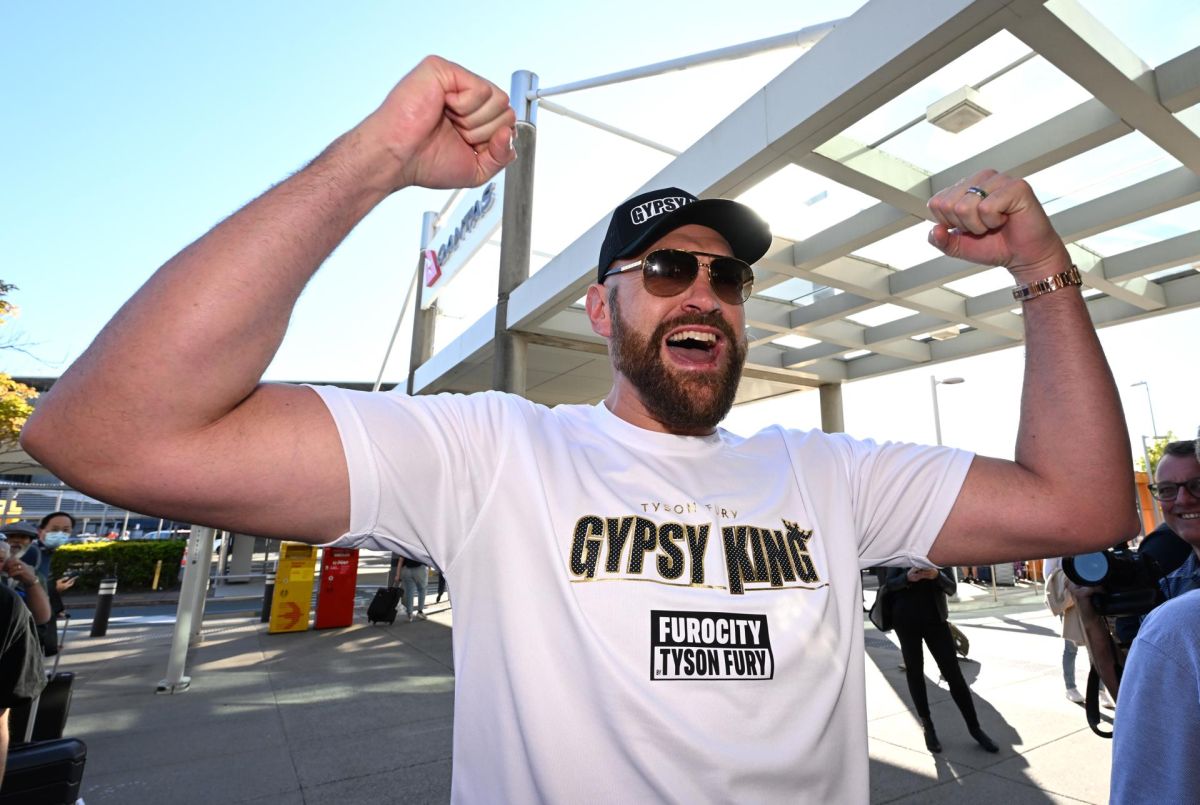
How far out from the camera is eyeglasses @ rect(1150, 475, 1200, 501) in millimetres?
2926

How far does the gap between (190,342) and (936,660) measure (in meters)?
6.00

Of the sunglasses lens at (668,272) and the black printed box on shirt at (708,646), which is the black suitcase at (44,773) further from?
the sunglasses lens at (668,272)

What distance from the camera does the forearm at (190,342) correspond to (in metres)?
0.91

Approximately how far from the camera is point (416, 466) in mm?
1211

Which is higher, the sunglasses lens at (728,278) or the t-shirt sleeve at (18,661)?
the sunglasses lens at (728,278)

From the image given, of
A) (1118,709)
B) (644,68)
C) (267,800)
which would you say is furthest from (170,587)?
(1118,709)

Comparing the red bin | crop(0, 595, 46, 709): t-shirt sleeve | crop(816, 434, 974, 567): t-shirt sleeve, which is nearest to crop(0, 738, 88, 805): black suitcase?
crop(0, 595, 46, 709): t-shirt sleeve

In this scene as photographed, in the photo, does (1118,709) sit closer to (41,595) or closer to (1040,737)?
(1040,737)

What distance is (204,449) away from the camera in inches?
38.9

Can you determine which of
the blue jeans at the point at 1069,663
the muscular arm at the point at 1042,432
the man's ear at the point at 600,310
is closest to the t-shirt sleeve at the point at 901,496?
the muscular arm at the point at 1042,432

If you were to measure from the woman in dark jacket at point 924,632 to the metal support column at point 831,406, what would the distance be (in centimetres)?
634

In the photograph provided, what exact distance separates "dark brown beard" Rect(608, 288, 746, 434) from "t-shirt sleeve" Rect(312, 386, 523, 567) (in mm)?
393

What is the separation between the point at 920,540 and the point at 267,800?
4542mm

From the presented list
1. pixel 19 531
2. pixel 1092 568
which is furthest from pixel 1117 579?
pixel 19 531
